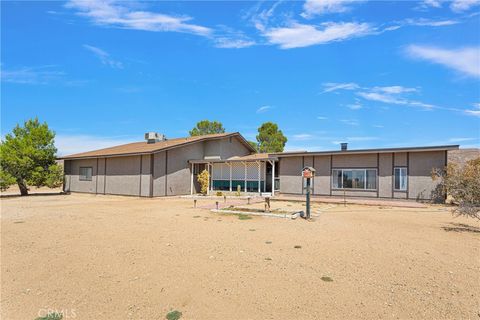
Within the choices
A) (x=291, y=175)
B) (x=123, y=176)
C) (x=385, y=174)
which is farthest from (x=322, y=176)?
(x=123, y=176)

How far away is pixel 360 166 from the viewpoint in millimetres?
18219

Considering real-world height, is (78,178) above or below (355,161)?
below

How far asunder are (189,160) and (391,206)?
47.0 feet

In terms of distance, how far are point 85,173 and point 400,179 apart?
24.0 meters

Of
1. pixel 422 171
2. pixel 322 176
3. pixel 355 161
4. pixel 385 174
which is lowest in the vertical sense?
pixel 322 176

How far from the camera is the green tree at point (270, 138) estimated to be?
43250mm

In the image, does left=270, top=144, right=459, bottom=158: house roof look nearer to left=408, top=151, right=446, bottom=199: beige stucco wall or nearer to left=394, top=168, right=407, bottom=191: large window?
left=408, top=151, right=446, bottom=199: beige stucco wall

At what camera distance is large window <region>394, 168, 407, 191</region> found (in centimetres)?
1695

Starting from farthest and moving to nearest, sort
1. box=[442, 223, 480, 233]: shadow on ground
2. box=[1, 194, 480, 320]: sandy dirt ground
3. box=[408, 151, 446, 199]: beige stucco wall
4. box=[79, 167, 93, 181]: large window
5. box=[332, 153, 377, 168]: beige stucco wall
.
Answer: box=[79, 167, 93, 181]: large window < box=[332, 153, 377, 168]: beige stucco wall < box=[408, 151, 446, 199]: beige stucco wall < box=[442, 223, 480, 233]: shadow on ground < box=[1, 194, 480, 320]: sandy dirt ground

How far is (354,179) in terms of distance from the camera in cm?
1847

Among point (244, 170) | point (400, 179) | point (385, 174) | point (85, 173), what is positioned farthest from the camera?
point (85, 173)

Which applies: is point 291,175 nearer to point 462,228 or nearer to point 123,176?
point 462,228

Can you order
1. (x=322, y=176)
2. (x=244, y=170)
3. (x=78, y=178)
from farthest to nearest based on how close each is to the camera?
(x=78, y=178), (x=244, y=170), (x=322, y=176)

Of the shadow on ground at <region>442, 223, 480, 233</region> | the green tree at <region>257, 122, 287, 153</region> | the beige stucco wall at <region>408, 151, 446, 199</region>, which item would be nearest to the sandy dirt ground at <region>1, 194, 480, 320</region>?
the shadow on ground at <region>442, 223, 480, 233</region>
